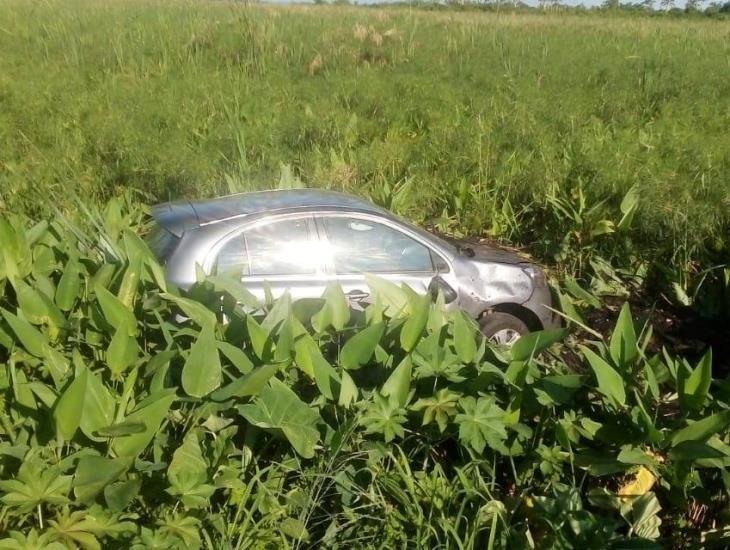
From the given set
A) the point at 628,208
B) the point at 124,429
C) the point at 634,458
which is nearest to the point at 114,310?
the point at 124,429

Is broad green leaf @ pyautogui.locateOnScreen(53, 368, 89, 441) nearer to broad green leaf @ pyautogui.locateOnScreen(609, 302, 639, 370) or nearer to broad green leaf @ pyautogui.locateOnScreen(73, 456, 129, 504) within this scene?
broad green leaf @ pyautogui.locateOnScreen(73, 456, 129, 504)

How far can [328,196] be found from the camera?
20.4 ft

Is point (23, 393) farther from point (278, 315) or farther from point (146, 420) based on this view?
point (278, 315)

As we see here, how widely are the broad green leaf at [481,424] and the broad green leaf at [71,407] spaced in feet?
4.61

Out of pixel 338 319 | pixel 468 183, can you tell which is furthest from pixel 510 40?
pixel 338 319

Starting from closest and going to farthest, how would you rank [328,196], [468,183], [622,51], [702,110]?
[328,196] < [468,183] < [702,110] < [622,51]

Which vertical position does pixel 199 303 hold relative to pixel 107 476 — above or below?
above

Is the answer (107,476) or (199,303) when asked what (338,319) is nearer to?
(199,303)

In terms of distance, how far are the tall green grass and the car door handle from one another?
2303 mm

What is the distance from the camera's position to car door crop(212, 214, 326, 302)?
546 centimetres

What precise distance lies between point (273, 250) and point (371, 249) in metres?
0.78

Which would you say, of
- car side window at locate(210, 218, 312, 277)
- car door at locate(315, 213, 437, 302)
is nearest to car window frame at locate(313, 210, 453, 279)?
car door at locate(315, 213, 437, 302)

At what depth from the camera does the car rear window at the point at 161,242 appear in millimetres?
5309

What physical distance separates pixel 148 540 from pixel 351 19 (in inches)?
848
